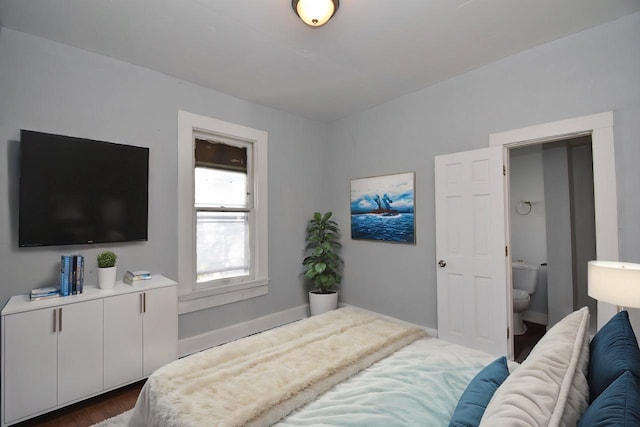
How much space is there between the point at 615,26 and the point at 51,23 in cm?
408

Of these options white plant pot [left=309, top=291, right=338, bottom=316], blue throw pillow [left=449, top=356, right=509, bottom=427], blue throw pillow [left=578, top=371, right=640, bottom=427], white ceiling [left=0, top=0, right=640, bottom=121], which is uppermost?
white ceiling [left=0, top=0, right=640, bottom=121]

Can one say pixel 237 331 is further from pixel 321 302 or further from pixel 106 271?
pixel 106 271

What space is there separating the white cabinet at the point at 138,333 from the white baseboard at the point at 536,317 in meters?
4.23

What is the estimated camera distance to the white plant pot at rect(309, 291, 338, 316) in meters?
3.87

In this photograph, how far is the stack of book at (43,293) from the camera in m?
2.10

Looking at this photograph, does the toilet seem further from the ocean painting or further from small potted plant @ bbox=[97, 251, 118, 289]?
small potted plant @ bbox=[97, 251, 118, 289]

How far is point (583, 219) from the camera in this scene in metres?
3.66

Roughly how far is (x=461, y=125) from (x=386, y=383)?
260 cm

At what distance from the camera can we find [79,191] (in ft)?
7.89

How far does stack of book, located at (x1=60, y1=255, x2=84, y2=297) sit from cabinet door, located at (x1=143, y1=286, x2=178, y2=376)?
46 centimetres

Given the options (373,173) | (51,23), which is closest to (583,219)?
(373,173)

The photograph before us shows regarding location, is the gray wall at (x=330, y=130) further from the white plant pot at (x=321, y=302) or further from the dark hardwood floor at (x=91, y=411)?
the dark hardwood floor at (x=91, y=411)

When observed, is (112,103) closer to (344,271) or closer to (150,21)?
(150,21)

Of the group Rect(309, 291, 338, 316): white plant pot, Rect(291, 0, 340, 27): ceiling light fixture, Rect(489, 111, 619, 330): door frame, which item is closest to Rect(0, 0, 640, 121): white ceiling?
Rect(291, 0, 340, 27): ceiling light fixture
